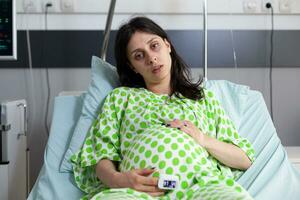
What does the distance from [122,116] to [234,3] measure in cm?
128

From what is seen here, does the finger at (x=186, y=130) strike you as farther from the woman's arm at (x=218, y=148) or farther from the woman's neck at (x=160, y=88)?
the woman's neck at (x=160, y=88)

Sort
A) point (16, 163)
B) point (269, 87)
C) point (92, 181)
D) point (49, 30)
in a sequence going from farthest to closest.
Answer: point (269, 87)
point (49, 30)
point (16, 163)
point (92, 181)

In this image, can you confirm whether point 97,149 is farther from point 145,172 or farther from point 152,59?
point 152,59

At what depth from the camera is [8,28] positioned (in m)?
1.71

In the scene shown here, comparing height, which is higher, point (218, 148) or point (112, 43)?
point (112, 43)

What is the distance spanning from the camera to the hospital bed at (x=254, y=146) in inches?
52.7

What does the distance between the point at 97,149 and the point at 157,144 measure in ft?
0.93

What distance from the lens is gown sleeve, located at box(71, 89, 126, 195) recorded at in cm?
135

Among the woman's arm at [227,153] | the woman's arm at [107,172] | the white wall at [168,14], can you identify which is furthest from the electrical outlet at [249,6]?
the woman's arm at [107,172]

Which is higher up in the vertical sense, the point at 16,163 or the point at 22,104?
the point at 22,104

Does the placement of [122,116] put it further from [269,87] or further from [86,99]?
[269,87]

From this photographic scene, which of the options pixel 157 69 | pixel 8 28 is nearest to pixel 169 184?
pixel 157 69

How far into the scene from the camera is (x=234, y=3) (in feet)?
7.63

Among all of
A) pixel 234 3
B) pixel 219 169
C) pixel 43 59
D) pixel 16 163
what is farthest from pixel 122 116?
pixel 234 3
